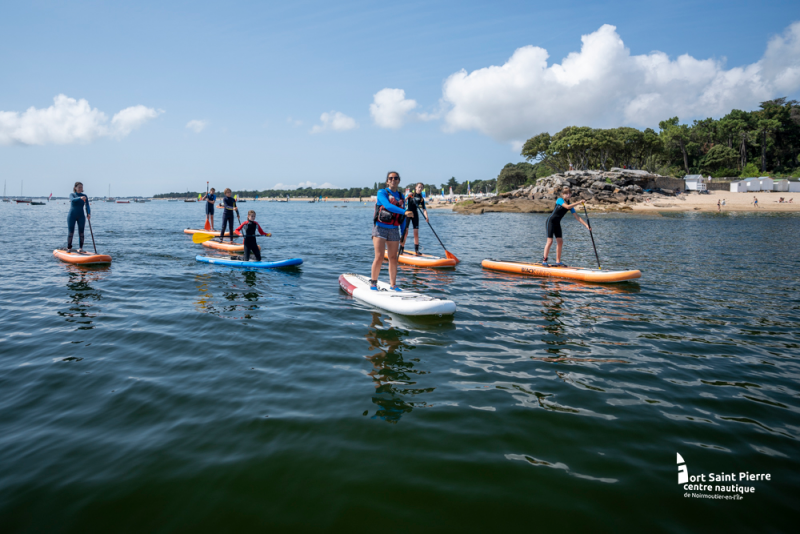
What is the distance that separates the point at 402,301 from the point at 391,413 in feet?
Answer: 12.1

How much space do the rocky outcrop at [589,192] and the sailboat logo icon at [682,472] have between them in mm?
57881

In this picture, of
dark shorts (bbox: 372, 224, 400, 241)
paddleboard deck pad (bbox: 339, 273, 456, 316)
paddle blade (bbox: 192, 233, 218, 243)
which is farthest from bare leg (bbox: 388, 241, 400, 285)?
paddle blade (bbox: 192, 233, 218, 243)

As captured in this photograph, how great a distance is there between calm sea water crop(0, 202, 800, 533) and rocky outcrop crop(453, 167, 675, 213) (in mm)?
54488

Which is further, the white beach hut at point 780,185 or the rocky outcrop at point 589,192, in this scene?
the white beach hut at point 780,185

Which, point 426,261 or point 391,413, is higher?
point 426,261

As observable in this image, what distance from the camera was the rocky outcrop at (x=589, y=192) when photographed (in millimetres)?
59156

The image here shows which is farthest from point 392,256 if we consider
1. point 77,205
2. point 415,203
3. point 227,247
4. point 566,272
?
point 77,205

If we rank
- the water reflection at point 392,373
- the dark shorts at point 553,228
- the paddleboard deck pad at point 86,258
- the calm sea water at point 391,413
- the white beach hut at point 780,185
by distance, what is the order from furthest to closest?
the white beach hut at point 780,185 → the paddleboard deck pad at point 86,258 → the dark shorts at point 553,228 → the water reflection at point 392,373 → the calm sea water at point 391,413

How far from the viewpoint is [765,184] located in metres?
65.9

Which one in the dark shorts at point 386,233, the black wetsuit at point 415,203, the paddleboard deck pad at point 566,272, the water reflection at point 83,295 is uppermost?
the black wetsuit at point 415,203

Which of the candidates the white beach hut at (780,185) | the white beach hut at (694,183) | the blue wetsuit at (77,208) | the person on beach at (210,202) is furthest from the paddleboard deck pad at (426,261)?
the white beach hut at (780,185)

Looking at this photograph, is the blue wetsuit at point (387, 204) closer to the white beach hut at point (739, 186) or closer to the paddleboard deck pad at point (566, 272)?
the paddleboard deck pad at point (566, 272)

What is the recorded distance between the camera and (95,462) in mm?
3596

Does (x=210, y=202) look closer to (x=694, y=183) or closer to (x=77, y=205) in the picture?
(x=77, y=205)
